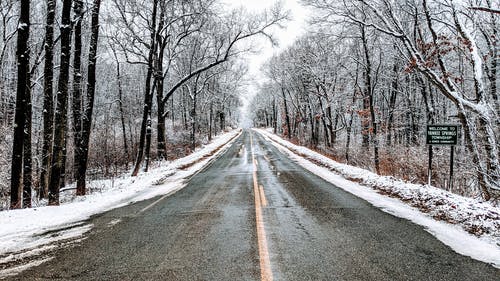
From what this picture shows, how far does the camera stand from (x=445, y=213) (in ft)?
23.3

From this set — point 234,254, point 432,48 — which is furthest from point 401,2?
point 234,254

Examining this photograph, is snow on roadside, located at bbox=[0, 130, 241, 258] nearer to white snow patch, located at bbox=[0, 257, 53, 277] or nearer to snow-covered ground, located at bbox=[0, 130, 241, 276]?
snow-covered ground, located at bbox=[0, 130, 241, 276]

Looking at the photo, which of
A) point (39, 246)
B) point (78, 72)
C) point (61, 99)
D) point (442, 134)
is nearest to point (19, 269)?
point (39, 246)

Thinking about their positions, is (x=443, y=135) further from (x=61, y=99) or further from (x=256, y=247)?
(x=61, y=99)

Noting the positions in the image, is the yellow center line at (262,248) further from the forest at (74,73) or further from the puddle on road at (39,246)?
the forest at (74,73)

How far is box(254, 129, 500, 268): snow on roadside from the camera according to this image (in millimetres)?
5254

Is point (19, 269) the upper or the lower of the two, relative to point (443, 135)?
lower

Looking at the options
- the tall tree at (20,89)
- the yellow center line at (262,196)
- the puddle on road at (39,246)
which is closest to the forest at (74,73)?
the tall tree at (20,89)

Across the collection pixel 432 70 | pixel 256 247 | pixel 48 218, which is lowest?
pixel 48 218

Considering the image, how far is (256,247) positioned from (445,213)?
4.63 metres

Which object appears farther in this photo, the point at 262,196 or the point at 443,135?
the point at 443,135

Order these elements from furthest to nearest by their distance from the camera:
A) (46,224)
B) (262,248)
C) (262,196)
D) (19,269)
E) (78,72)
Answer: (78,72) < (262,196) < (46,224) < (262,248) < (19,269)

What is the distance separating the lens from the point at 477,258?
4.69 m

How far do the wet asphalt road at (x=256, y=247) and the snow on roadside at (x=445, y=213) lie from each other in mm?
349
